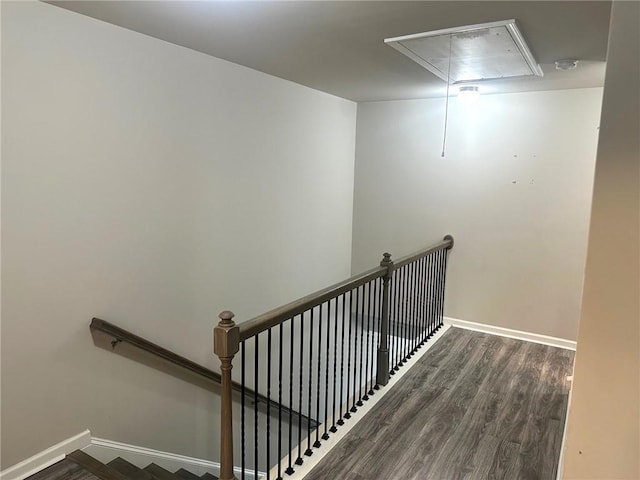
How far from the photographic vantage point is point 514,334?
14.4 ft

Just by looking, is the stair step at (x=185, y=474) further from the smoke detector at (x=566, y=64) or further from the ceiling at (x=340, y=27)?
the smoke detector at (x=566, y=64)

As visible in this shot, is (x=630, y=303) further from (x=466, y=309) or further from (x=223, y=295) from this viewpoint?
(x=466, y=309)

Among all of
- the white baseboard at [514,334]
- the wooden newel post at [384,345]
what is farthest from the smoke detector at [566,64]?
the white baseboard at [514,334]

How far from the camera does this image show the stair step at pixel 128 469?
2680 millimetres

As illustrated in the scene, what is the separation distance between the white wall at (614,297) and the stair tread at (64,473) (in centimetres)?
232

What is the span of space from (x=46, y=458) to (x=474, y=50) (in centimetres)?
330

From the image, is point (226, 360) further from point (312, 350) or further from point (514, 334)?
point (514, 334)

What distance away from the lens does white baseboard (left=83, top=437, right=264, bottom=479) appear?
2.66 m

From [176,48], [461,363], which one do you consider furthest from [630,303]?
[176,48]

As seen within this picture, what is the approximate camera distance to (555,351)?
13.4ft

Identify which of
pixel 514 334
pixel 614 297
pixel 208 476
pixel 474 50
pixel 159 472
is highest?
pixel 474 50

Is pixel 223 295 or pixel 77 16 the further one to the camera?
pixel 223 295

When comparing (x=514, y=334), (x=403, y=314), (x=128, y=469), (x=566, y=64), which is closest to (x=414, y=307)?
(x=403, y=314)

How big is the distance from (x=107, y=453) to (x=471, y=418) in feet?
7.49
